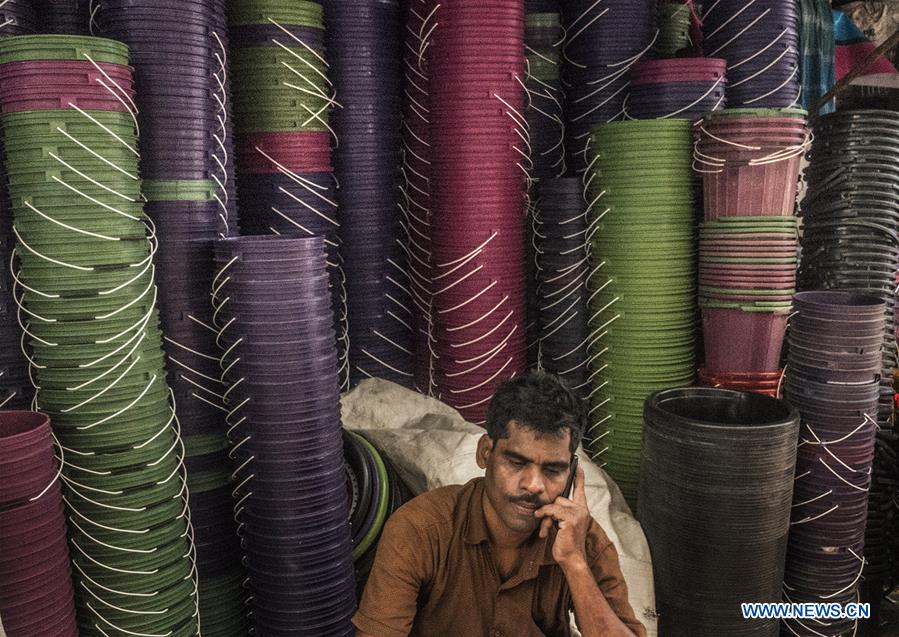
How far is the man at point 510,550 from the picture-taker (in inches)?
88.9

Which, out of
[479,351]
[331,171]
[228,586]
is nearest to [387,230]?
[331,171]

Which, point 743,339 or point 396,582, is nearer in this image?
point 396,582

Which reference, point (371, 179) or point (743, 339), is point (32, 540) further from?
point (743, 339)

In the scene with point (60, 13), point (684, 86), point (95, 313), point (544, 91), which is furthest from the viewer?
point (544, 91)

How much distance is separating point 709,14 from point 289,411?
12.0 ft

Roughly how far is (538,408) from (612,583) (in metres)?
0.59

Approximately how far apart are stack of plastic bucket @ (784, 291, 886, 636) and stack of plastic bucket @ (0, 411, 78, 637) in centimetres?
311

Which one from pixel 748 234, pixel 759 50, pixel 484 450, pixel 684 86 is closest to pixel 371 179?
pixel 684 86

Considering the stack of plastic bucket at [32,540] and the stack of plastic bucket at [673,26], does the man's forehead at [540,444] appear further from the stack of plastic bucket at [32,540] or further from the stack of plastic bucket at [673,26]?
the stack of plastic bucket at [673,26]

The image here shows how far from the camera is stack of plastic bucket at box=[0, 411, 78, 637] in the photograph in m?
Answer: 2.43

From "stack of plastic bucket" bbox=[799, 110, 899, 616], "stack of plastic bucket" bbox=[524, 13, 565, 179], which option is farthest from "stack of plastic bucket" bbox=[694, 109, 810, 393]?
"stack of plastic bucket" bbox=[524, 13, 565, 179]

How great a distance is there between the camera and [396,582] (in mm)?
2297

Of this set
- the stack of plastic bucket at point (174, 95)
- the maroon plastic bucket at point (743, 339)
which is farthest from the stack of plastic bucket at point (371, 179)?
the maroon plastic bucket at point (743, 339)

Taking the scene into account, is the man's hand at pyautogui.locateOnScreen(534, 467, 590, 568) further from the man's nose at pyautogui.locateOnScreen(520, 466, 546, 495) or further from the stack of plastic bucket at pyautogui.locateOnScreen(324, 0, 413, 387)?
the stack of plastic bucket at pyautogui.locateOnScreen(324, 0, 413, 387)
